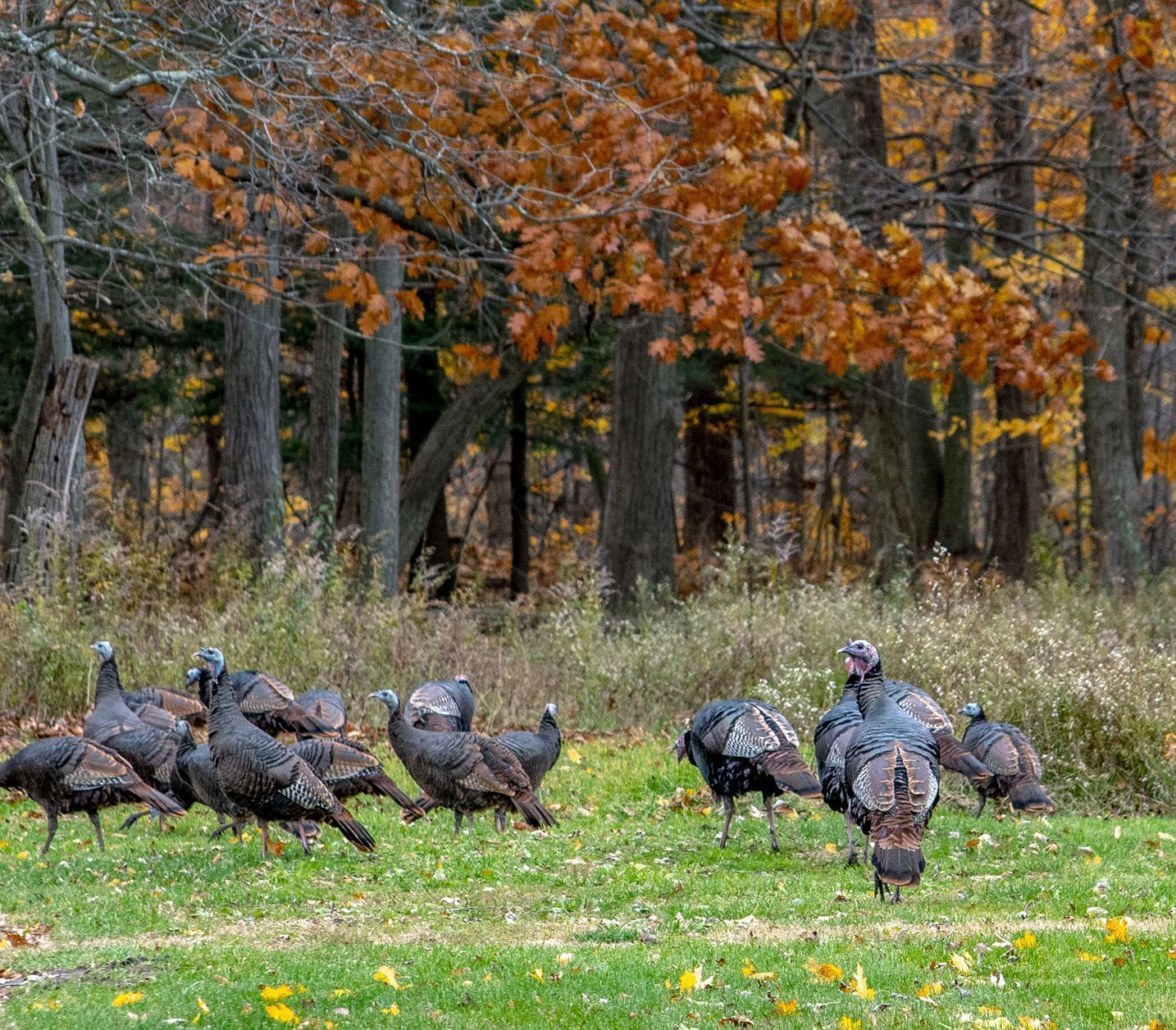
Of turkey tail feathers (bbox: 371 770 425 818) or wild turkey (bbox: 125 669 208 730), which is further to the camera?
wild turkey (bbox: 125 669 208 730)

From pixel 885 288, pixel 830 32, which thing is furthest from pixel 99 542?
pixel 830 32

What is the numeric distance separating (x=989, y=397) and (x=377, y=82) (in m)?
21.2

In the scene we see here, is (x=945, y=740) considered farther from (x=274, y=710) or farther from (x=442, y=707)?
(x=274, y=710)

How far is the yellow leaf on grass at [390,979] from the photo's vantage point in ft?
19.2

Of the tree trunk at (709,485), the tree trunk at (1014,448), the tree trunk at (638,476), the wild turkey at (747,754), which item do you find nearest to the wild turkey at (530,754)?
the wild turkey at (747,754)

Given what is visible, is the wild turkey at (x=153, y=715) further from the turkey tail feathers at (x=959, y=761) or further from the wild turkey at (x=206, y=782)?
the turkey tail feathers at (x=959, y=761)

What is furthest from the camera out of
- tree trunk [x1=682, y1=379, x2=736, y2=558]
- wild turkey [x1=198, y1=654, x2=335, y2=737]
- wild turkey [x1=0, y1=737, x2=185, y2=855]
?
tree trunk [x1=682, y1=379, x2=736, y2=558]

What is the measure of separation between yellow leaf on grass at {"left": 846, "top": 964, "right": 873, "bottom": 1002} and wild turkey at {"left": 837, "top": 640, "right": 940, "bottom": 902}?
1.05 meters

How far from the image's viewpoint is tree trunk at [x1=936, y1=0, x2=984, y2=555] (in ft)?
73.0

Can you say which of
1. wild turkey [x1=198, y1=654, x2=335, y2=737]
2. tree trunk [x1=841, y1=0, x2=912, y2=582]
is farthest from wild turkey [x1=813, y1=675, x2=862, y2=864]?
tree trunk [x1=841, y1=0, x2=912, y2=582]

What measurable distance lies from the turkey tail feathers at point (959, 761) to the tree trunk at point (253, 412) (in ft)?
34.3

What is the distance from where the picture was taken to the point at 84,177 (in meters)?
19.9

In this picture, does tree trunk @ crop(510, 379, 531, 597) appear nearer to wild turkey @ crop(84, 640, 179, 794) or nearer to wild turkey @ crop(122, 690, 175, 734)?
wild turkey @ crop(122, 690, 175, 734)

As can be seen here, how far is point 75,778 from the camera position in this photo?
30.1 ft
